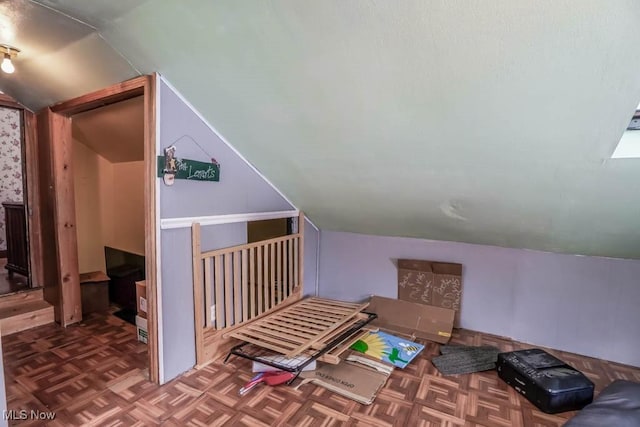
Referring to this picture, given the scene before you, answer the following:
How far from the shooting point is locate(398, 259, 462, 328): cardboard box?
2893mm

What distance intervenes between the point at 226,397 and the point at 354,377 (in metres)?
0.80

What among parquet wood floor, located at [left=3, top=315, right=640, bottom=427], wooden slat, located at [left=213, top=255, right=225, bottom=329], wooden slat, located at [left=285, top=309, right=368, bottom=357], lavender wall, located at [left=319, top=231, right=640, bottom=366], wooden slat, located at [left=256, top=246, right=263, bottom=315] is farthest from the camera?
wooden slat, located at [left=256, top=246, right=263, bottom=315]

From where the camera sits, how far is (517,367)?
79.2 inches

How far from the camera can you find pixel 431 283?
297cm

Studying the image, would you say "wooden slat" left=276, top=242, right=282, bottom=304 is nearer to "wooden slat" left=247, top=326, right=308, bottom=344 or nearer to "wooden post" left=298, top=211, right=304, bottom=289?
"wooden post" left=298, top=211, right=304, bottom=289

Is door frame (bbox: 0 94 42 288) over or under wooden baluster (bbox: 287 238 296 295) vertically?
over

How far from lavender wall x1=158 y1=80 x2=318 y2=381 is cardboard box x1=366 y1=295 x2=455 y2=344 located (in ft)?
5.24

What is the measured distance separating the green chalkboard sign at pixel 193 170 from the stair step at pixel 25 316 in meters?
2.04

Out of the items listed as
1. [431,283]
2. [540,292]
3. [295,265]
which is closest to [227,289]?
[295,265]

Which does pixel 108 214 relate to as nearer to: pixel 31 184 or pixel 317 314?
pixel 31 184

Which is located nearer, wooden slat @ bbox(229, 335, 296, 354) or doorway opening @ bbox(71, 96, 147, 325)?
wooden slat @ bbox(229, 335, 296, 354)

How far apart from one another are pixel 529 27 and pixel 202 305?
227 centimetres

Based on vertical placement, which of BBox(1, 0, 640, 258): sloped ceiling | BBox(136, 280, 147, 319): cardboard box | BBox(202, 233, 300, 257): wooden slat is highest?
BBox(1, 0, 640, 258): sloped ceiling

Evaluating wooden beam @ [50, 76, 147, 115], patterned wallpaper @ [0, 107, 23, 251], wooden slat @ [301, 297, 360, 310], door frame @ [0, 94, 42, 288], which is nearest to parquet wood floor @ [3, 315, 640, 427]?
wooden slat @ [301, 297, 360, 310]
